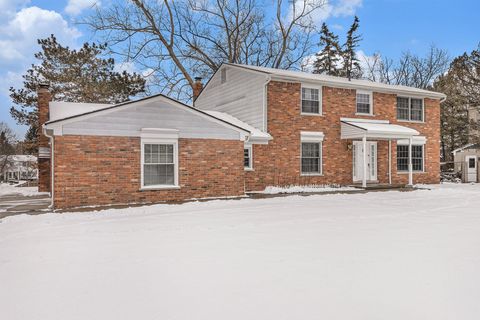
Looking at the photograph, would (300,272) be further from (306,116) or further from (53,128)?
(306,116)

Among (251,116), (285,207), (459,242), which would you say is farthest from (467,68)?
(459,242)

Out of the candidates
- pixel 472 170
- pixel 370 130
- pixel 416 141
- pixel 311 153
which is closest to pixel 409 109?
pixel 416 141

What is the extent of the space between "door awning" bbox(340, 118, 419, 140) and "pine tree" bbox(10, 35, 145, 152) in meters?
18.0

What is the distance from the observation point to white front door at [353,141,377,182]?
19.3 metres

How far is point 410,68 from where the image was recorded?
131 feet

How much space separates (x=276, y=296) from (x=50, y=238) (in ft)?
17.2

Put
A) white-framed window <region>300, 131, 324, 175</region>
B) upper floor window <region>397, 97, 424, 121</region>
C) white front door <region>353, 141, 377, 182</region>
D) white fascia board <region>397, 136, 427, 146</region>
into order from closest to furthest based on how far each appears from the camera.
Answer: white-framed window <region>300, 131, 324, 175</region> → white front door <region>353, 141, 377, 182</region> → white fascia board <region>397, 136, 427, 146</region> → upper floor window <region>397, 97, 424, 121</region>

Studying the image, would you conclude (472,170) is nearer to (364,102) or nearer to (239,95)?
(364,102)

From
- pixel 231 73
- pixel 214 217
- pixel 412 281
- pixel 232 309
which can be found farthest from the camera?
pixel 231 73

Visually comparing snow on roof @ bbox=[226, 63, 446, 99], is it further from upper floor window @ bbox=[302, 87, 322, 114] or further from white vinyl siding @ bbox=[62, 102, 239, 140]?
white vinyl siding @ bbox=[62, 102, 239, 140]

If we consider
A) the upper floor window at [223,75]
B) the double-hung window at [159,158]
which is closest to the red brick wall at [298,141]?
the upper floor window at [223,75]

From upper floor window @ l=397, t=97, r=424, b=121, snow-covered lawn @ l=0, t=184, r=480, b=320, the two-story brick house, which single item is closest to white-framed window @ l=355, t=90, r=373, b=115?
the two-story brick house

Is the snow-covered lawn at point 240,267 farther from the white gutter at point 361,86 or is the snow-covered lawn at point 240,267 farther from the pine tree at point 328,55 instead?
the pine tree at point 328,55

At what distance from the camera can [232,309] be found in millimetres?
3936
